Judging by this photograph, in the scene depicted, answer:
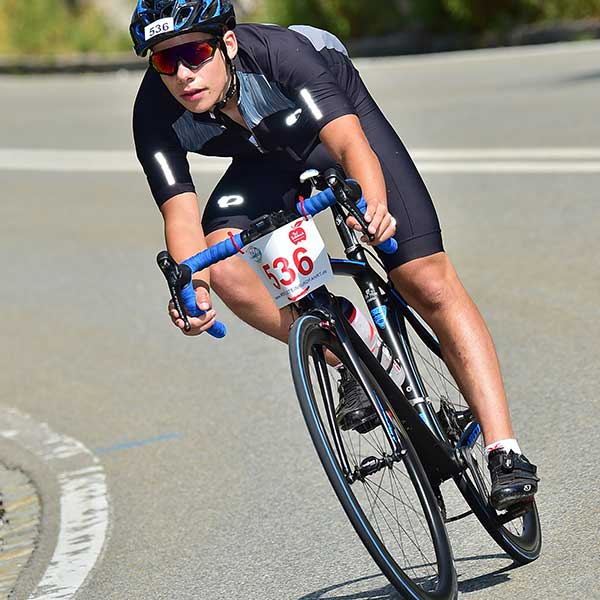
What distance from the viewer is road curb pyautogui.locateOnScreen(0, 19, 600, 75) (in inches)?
956

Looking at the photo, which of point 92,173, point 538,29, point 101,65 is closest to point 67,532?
point 92,173

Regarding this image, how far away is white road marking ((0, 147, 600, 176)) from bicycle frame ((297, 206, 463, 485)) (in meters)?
8.05

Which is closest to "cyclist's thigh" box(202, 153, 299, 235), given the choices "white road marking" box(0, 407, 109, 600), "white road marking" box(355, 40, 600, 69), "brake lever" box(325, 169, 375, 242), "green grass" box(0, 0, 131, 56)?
"brake lever" box(325, 169, 375, 242)

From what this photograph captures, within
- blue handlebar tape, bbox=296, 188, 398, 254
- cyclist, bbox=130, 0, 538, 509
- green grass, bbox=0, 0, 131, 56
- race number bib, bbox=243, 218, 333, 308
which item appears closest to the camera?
blue handlebar tape, bbox=296, 188, 398, 254

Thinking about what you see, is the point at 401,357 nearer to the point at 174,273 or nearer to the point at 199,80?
the point at 174,273

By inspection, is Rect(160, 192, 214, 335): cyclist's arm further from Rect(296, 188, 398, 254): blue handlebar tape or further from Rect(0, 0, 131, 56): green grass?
Rect(0, 0, 131, 56): green grass

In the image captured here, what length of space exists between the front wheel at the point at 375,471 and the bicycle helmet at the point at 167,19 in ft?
3.15

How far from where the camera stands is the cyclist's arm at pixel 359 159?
4.23m

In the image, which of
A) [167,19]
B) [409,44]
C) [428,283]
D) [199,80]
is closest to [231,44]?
[199,80]

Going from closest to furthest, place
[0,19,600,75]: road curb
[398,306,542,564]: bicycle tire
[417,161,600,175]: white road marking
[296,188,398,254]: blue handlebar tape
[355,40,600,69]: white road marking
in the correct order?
1. [296,188,398,254]: blue handlebar tape
2. [398,306,542,564]: bicycle tire
3. [417,161,600,175]: white road marking
4. [355,40,600,69]: white road marking
5. [0,19,600,75]: road curb

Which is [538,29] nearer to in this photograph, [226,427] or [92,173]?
[92,173]

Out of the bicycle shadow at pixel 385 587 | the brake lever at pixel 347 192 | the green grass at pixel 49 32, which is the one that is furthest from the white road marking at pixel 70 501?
the green grass at pixel 49 32

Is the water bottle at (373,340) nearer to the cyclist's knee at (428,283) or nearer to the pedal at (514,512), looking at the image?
the cyclist's knee at (428,283)

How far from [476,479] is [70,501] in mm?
2361
